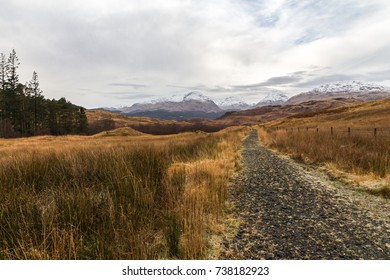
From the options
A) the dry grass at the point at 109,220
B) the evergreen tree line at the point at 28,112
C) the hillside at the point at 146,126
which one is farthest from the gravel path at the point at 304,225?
the hillside at the point at 146,126

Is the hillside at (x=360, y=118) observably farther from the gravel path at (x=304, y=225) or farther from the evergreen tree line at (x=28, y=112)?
the evergreen tree line at (x=28, y=112)

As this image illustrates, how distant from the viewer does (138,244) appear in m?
2.99

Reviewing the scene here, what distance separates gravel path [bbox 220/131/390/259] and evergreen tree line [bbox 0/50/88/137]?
66315 mm

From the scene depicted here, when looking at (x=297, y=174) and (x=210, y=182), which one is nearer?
(x=210, y=182)

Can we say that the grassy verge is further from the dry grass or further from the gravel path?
the dry grass

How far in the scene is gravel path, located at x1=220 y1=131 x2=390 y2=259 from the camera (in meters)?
3.38

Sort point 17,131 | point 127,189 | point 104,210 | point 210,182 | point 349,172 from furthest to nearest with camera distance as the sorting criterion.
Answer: point 17,131
point 349,172
point 210,182
point 127,189
point 104,210

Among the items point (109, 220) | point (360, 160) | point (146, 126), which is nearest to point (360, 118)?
point (360, 160)

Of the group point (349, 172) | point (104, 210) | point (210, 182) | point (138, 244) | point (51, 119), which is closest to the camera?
point (138, 244)

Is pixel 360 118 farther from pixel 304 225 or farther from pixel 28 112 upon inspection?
pixel 28 112
